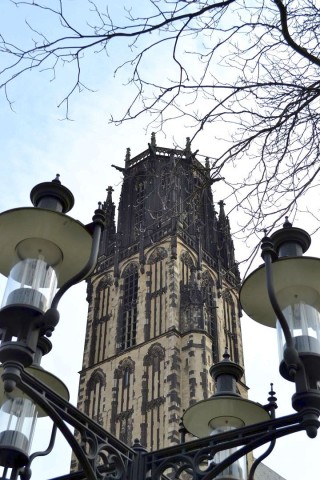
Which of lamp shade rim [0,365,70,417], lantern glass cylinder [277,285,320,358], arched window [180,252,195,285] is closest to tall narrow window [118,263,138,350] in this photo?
arched window [180,252,195,285]

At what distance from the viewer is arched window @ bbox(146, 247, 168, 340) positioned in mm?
33625

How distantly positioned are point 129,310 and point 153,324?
6.94 feet

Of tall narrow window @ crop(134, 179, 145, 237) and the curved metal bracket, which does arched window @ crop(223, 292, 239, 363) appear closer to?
tall narrow window @ crop(134, 179, 145, 237)

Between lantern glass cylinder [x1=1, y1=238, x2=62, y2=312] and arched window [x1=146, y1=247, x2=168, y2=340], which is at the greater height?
arched window [x1=146, y1=247, x2=168, y2=340]

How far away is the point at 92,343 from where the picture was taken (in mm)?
35438

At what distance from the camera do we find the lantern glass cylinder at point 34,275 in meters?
3.68

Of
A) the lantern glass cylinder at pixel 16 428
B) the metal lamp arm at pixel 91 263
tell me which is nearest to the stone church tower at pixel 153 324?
the lantern glass cylinder at pixel 16 428

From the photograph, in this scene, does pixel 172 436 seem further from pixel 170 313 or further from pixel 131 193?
pixel 131 193

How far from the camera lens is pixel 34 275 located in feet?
12.7

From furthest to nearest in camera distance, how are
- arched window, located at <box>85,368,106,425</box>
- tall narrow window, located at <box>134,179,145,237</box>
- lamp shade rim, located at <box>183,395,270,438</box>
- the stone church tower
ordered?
tall narrow window, located at <box>134,179,145,237</box>
arched window, located at <box>85,368,106,425</box>
the stone church tower
lamp shade rim, located at <box>183,395,270,438</box>

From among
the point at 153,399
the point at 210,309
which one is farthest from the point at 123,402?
the point at 210,309

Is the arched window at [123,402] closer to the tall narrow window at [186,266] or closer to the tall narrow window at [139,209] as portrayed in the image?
the tall narrow window at [186,266]

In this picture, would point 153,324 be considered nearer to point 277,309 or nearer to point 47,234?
point 47,234

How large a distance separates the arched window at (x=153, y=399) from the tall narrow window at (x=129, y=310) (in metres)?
1.74
